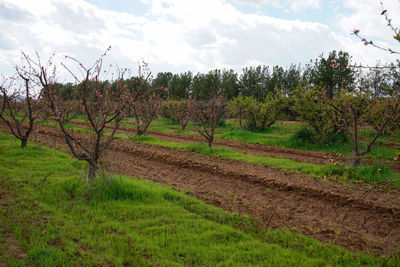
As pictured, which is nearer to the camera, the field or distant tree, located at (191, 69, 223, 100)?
the field

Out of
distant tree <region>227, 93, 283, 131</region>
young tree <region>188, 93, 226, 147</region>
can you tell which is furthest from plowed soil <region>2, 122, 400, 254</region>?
distant tree <region>227, 93, 283, 131</region>

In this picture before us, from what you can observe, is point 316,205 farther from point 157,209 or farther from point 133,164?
point 133,164

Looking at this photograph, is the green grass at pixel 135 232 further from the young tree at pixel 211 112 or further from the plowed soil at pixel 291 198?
the young tree at pixel 211 112

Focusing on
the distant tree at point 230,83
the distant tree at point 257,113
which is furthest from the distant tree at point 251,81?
the distant tree at point 257,113

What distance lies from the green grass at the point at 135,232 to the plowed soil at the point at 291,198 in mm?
615

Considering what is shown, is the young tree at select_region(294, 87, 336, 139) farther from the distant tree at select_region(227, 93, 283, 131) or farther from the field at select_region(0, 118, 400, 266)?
the field at select_region(0, 118, 400, 266)

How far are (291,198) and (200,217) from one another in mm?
2861

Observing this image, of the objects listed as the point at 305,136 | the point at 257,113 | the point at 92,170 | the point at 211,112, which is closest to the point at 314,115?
the point at 305,136

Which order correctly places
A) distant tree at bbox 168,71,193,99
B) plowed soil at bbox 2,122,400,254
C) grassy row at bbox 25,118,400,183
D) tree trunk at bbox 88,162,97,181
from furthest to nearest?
distant tree at bbox 168,71,193,99 → grassy row at bbox 25,118,400,183 → tree trunk at bbox 88,162,97,181 → plowed soil at bbox 2,122,400,254

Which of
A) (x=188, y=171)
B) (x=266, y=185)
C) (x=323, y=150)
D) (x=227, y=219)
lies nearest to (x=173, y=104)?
(x=323, y=150)

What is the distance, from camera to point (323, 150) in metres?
13.9

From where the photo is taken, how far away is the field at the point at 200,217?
3.98m

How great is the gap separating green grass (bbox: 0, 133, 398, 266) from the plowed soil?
62cm

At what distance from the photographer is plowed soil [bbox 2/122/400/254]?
505 centimetres
